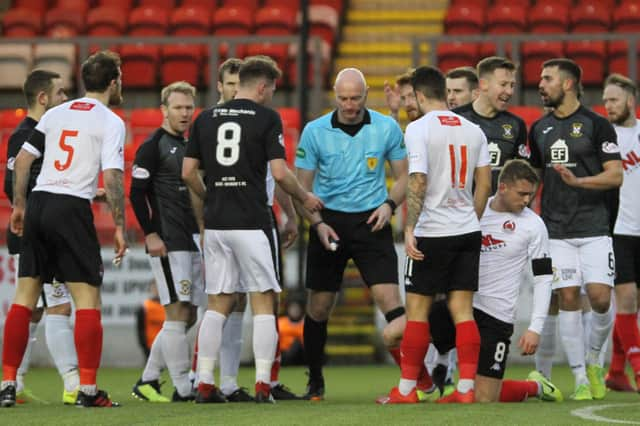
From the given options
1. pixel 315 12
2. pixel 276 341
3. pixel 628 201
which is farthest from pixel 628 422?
pixel 315 12

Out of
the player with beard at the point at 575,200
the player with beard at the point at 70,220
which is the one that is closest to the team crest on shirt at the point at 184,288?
the player with beard at the point at 70,220

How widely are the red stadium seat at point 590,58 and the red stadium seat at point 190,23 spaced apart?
5.50 m

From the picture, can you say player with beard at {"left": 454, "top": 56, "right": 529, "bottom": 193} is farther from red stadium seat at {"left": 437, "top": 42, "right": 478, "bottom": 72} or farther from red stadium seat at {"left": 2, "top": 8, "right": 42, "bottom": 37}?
red stadium seat at {"left": 2, "top": 8, "right": 42, "bottom": 37}

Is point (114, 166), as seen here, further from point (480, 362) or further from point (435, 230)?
point (480, 362)

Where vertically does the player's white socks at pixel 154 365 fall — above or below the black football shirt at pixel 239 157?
below


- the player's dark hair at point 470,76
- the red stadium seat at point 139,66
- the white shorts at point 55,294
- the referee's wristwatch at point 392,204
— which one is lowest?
the white shorts at point 55,294

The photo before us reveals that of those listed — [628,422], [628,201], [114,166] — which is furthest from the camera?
[628,201]

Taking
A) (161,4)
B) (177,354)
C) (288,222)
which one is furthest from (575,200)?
(161,4)

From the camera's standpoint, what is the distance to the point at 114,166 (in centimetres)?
870

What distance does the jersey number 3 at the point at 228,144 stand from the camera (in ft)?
29.2

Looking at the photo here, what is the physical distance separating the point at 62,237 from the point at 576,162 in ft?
12.3

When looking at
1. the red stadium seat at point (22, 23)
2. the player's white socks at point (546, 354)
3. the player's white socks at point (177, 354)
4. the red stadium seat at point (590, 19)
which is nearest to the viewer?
the player's white socks at point (177, 354)

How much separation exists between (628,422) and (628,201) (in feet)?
14.1

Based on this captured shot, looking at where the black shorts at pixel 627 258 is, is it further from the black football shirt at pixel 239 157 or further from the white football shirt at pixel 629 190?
the black football shirt at pixel 239 157
